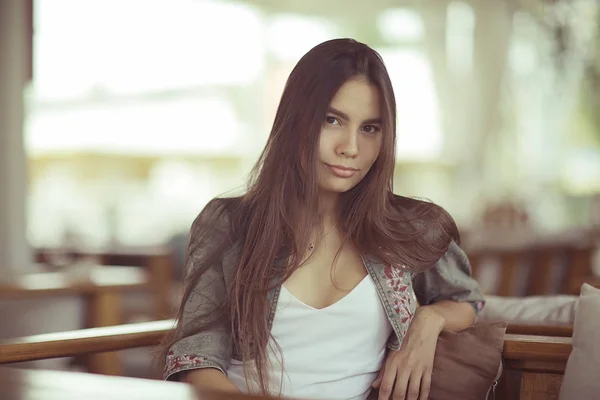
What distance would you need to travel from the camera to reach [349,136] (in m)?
1.78

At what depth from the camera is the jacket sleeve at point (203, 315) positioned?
177 cm

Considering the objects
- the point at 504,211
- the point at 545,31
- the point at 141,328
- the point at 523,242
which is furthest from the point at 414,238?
the point at 545,31

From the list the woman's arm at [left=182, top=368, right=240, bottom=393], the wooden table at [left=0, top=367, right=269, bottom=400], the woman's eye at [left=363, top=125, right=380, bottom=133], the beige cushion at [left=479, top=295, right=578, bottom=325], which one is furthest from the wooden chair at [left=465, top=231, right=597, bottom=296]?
the wooden table at [left=0, top=367, right=269, bottom=400]

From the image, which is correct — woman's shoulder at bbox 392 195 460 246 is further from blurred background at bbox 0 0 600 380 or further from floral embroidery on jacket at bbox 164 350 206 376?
blurred background at bbox 0 0 600 380

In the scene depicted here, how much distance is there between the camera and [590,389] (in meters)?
1.68

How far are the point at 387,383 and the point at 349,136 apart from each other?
46 centimetres

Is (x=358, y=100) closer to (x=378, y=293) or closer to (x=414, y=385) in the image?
(x=378, y=293)

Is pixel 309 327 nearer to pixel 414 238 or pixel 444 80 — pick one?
pixel 414 238

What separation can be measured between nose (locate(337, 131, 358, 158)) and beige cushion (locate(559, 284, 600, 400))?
521 millimetres

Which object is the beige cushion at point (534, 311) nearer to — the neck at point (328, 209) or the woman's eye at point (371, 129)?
the neck at point (328, 209)

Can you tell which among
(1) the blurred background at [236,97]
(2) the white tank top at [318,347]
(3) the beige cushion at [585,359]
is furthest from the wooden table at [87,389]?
(1) the blurred background at [236,97]

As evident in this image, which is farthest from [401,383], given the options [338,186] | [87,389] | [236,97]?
[236,97]

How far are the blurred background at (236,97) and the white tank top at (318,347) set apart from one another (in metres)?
4.66

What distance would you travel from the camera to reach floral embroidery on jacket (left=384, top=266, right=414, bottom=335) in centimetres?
184
